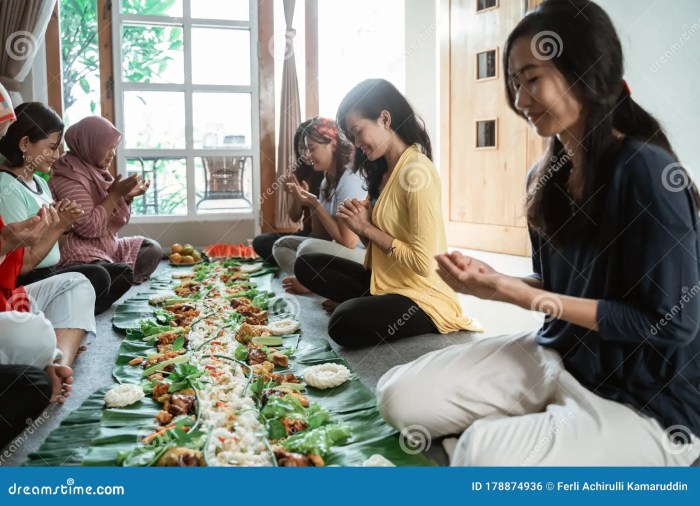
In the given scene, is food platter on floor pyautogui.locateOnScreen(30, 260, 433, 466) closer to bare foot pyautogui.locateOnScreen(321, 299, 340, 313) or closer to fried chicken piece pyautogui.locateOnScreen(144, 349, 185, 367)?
fried chicken piece pyautogui.locateOnScreen(144, 349, 185, 367)

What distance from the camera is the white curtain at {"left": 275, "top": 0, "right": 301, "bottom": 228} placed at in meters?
5.64

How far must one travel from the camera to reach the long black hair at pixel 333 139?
336cm

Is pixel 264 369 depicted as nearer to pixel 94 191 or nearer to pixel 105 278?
pixel 105 278

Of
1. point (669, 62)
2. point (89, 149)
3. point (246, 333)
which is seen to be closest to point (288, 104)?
point (89, 149)

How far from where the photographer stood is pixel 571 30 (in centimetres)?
129

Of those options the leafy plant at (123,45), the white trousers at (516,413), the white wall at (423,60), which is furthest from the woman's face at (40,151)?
the white wall at (423,60)

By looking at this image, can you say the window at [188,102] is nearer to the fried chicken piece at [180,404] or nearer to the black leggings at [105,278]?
the black leggings at [105,278]

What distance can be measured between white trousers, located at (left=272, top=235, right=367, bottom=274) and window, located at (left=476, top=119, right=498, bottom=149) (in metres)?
1.85

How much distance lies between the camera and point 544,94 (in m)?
1.34

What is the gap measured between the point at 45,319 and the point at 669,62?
11.8 feet

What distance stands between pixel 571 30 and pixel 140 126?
4.87 m

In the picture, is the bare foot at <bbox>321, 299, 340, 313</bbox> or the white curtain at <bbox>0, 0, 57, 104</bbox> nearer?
the bare foot at <bbox>321, 299, 340, 313</bbox>

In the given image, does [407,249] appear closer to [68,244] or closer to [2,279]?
[2,279]

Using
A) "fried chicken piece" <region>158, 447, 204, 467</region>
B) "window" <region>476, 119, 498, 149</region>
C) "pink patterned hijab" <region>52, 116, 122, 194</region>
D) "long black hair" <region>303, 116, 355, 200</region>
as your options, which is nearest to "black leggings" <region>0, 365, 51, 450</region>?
"fried chicken piece" <region>158, 447, 204, 467</region>
